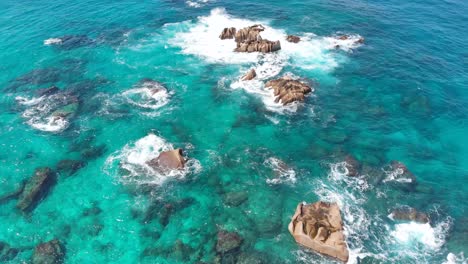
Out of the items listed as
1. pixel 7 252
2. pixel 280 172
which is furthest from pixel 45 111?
pixel 280 172

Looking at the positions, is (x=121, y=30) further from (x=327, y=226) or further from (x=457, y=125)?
(x=457, y=125)

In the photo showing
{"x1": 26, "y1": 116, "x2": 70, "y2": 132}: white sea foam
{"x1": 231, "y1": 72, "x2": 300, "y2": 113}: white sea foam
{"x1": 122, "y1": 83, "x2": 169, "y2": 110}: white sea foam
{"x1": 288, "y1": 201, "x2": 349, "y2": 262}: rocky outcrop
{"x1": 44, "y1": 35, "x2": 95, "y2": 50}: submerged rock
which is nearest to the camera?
{"x1": 288, "y1": 201, "x2": 349, "y2": 262}: rocky outcrop

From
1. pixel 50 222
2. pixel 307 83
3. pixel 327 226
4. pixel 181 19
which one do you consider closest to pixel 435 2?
pixel 307 83

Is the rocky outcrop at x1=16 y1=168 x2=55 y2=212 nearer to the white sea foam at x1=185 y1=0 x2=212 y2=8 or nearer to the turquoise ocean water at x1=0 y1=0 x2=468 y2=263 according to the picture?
the turquoise ocean water at x1=0 y1=0 x2=468 y2=263

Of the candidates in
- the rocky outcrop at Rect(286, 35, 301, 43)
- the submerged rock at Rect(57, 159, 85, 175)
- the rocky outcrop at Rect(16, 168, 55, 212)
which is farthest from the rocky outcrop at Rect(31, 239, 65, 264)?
the rocky outcrop at Rect(286, 35, 301, 43)

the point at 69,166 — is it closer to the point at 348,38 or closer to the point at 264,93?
the point at 264,93
